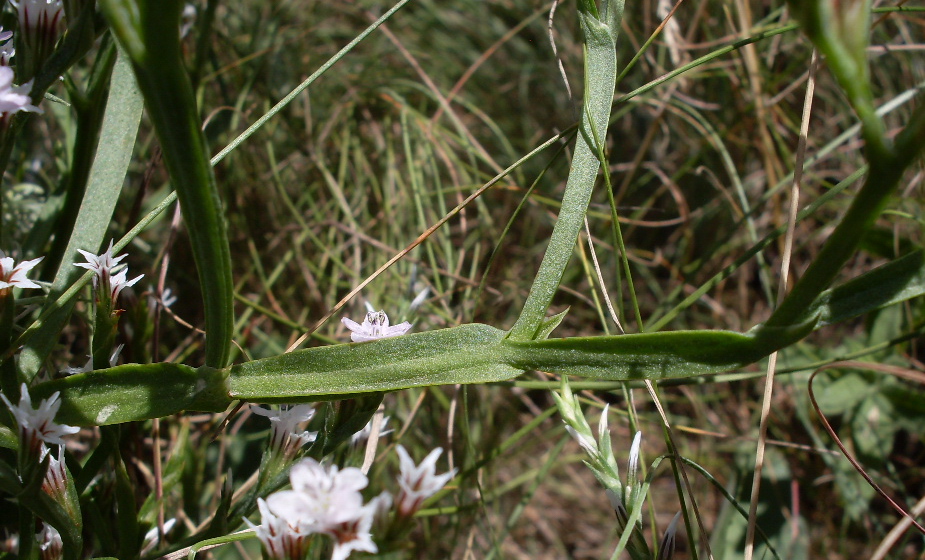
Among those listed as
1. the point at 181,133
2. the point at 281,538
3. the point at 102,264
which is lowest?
the point at 281,538

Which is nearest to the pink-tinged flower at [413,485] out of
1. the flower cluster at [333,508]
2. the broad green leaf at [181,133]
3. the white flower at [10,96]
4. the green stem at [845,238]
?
the flower cluster at [333,508]

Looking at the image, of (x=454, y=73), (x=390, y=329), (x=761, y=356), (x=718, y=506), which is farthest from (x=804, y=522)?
(x=454, y=73)

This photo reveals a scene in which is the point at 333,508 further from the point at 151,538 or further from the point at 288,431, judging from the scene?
the point at 151,538

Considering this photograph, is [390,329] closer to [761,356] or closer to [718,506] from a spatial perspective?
[761,356]

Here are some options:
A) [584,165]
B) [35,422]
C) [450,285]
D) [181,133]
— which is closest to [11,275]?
[35,422]

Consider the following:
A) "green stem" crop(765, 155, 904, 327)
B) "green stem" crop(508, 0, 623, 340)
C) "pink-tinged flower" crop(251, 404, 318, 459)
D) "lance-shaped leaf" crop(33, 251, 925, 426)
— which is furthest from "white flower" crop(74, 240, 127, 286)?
"green stem" crop(765, 155, 904, 327)

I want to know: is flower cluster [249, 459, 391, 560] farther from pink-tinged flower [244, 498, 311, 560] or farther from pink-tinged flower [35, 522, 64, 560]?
pink-tinged flower [35, 522, 64, 560]

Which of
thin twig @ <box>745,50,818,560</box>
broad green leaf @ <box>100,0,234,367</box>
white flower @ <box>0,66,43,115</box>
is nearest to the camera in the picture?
broad green leaf @ <box>100,0,234,367</box>
